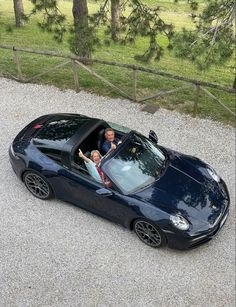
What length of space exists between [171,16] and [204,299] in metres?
23.0

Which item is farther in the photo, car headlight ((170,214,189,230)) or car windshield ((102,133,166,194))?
car windshield ((102,133,166,194))

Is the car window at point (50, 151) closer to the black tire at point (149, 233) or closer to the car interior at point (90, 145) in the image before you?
the car interior at point (90, 145)

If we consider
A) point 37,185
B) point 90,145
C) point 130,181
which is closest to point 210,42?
point 90,145

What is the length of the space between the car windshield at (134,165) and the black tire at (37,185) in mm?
1413

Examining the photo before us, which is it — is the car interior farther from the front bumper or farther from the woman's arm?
the front bumper

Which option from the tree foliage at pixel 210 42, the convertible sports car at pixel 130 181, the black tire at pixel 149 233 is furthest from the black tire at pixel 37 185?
the tree foliage at pixel 210 42

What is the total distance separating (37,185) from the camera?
8297 mm

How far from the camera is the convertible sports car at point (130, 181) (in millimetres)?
7156

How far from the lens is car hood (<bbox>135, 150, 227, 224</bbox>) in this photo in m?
7.23

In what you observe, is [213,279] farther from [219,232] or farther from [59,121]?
[59,121]

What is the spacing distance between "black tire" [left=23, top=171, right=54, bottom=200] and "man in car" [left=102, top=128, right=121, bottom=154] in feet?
4.31

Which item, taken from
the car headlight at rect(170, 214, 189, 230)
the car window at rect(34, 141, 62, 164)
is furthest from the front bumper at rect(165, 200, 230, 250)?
the car window at rect(34, 141, 62, 164)

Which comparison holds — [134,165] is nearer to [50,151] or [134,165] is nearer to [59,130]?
[50,151]

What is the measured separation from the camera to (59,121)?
28.3ft
